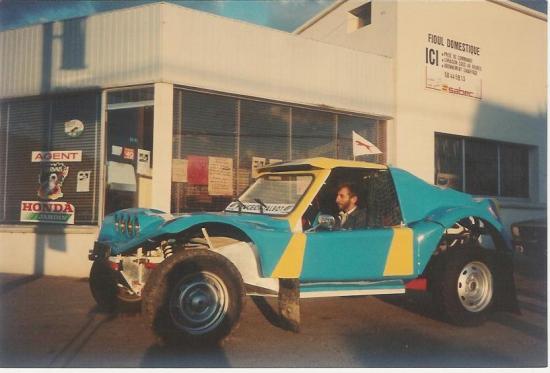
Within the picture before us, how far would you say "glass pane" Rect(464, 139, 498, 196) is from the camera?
1315 centimetres

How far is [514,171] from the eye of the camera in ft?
46.4

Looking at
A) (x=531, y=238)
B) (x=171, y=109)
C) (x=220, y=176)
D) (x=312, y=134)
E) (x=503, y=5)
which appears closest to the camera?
(x=171, y=109)

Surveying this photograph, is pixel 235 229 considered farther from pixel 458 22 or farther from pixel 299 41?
pixel 458 22

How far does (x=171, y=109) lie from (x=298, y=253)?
479cm

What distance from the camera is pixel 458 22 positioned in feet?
40.9

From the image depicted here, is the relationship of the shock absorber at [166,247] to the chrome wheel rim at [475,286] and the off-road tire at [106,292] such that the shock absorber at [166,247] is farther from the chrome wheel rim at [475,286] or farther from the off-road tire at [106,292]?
the chrome wheel rim at [475,286]

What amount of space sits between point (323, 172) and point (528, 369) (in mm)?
2500

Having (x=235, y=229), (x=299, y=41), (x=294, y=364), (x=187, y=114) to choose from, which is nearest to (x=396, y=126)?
(x=299, y=41)

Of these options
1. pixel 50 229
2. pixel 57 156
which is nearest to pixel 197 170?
pixel 57 156

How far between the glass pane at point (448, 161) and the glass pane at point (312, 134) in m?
2.92

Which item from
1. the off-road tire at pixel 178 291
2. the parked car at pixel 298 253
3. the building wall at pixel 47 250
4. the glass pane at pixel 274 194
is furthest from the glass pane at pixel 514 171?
A: the off-road tire at pixel 178 291

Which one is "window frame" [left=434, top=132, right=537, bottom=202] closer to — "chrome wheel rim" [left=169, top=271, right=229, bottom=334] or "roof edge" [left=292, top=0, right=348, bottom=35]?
"roof edge" [left=292, top=0, right=348, bottom=35]

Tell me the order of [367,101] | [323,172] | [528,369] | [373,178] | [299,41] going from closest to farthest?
[528,369] < [323,172] < [373,178] < [299,41] < [367,101]

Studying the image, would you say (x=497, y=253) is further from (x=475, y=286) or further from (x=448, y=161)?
(x=448, y=161)
